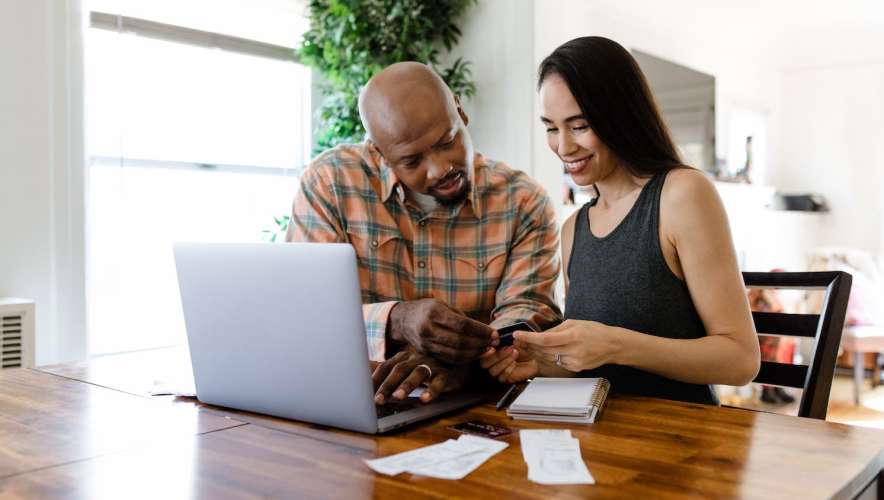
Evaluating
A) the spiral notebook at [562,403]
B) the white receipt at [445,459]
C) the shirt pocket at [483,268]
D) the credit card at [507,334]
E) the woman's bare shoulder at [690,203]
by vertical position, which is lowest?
the white receipt at [445,459]

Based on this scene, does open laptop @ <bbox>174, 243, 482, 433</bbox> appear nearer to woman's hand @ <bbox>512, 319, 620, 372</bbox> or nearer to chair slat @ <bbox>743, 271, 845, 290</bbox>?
woman's hand @ <bbox>512, 319, 620, 372</bbox>

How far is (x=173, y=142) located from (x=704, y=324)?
8.76ft

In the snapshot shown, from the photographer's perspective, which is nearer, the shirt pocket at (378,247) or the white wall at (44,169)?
the shirt pocket at (378,247)

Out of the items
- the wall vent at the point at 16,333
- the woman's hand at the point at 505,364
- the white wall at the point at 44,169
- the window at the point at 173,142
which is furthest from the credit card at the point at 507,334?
the window at the point at 173,142

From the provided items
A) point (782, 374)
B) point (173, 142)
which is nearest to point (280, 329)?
point (782, 374)

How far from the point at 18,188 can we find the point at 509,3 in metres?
2.34

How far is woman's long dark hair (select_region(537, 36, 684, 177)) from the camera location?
4.95ft

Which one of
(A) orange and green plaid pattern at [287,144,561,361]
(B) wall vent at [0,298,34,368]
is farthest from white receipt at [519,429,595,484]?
(B) wall vent at [0,298,34,368]

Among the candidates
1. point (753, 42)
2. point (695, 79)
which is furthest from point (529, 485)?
point (753, 42)

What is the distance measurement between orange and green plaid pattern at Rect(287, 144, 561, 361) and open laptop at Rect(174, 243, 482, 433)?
623 millimetres

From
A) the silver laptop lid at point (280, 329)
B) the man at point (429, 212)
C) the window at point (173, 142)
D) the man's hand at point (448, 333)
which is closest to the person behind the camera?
the silver laptop lid at point (280, 329)

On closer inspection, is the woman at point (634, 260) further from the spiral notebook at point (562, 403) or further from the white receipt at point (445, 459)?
the white receipt at point (445, 459)

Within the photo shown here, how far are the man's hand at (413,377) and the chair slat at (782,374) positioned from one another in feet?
1.94

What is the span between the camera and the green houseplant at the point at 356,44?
3.53m
